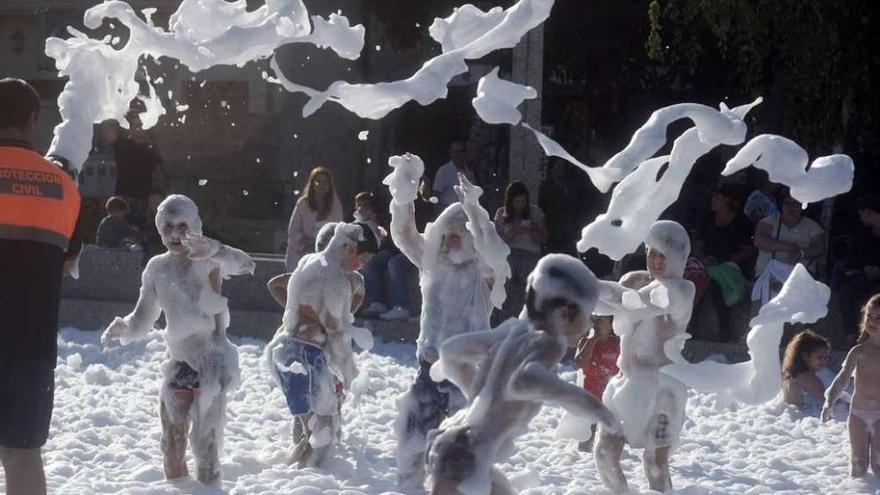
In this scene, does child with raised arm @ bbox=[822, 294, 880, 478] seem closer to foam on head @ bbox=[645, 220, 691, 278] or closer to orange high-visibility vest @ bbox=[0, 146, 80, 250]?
foam on head @ bbox=[645, 220, 691, 278]

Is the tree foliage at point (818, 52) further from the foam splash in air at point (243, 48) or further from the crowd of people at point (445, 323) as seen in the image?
the foam splash in air at point (243, 48)

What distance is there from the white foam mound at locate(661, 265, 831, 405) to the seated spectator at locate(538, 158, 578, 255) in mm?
6650

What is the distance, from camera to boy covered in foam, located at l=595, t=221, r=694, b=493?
6730 mm

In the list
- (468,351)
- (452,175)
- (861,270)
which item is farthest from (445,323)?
(452,175)

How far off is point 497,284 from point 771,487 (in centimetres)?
192

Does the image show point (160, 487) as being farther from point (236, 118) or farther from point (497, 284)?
point (236, 118)

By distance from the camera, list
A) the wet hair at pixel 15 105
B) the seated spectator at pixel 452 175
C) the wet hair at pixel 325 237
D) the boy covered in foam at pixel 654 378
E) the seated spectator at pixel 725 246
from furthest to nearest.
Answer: the seated spectator at pixel 452 175 < the seated spectator at pixel 725 246 < the wet hair at pixel 325 237 < the boy covered in foam at pixel 654 378 < the wet hair at pixel 15 105

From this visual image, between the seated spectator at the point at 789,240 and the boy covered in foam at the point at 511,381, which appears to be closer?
the boy covered in foam at the point at 511,381

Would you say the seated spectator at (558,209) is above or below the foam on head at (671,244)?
above

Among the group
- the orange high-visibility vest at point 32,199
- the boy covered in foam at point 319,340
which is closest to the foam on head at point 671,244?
the boy covered in foam at point 319,340

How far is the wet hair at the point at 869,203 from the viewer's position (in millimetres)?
10930

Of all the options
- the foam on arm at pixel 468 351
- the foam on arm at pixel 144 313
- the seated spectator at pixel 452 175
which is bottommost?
the foam on arm at pixel 468 351

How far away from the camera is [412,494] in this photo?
273 inches

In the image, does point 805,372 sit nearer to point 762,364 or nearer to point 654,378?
point 654,378
